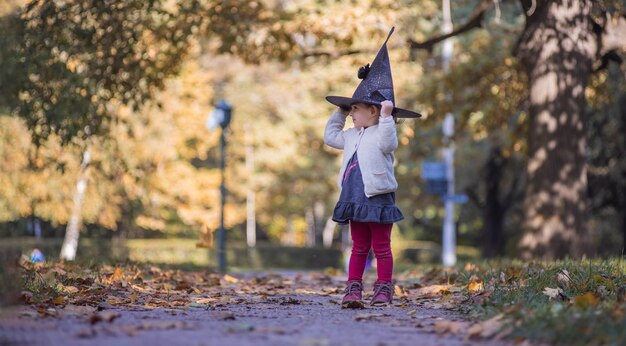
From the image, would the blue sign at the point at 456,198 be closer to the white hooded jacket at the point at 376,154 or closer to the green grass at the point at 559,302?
the green grass at the point at 559,302

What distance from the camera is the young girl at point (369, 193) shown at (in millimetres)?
6977

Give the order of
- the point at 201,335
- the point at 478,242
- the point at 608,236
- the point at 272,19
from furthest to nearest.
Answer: the point at 478,242 < the point at 608,236 < the point at 272,19 < the point at 201,335

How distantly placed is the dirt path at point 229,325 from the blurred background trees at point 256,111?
206 inches

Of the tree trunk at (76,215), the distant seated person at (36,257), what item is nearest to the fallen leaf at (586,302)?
the distant seated person at (36,257)

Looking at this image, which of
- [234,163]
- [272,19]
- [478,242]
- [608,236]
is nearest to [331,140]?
[272,19]

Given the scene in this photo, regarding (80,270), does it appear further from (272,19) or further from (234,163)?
(234,163)

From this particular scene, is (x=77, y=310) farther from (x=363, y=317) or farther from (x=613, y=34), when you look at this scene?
(x=613, y=34)

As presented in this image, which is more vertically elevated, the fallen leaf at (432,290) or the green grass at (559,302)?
the green grass at (559,302)

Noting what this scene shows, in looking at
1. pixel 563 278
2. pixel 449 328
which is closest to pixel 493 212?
pixel 563 278

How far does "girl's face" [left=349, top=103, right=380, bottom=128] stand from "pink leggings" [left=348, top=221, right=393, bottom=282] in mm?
747

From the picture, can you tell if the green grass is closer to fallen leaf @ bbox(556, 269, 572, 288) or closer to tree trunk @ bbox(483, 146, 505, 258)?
fallen leaf @ bbox(556, 269, 572, 288)

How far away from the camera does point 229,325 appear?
211 inches

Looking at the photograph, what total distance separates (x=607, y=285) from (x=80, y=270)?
446cm

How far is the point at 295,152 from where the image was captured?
1362 inches
